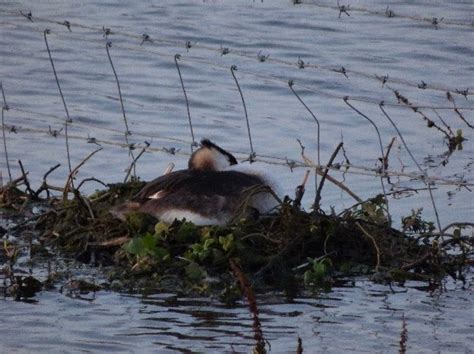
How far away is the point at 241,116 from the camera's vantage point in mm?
13727

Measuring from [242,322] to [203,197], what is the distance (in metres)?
1.39

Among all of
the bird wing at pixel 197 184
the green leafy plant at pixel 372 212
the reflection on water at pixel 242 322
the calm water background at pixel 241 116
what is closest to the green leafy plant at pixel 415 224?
the green leafy plant at pixel 372 212

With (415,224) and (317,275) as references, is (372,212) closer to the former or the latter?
(415,224)

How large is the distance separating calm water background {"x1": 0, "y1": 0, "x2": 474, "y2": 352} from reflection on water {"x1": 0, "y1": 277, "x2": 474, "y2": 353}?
0.04ft

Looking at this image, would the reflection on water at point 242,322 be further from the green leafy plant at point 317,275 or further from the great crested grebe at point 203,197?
the great crested grebe at point 203,197

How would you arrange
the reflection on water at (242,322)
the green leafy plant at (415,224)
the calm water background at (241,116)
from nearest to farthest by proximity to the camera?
the reflection on water at (242,322)
the calm water background at (241,116)
the green leafy plant at (415,224)

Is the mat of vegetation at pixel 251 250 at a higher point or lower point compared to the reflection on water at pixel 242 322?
higher

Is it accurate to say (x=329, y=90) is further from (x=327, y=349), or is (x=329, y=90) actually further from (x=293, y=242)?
(x=327, y=349)

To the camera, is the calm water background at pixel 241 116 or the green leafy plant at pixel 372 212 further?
the green leafy plant at pixel 372 212

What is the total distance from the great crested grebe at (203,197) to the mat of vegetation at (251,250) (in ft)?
0.35

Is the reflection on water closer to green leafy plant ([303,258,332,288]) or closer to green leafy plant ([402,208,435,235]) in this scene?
green leafy plant ([303,258,332,288])

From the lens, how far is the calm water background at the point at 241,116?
752 centimetres

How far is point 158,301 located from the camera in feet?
26.2

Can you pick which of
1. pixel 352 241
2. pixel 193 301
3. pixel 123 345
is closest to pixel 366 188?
pixel 352 241
